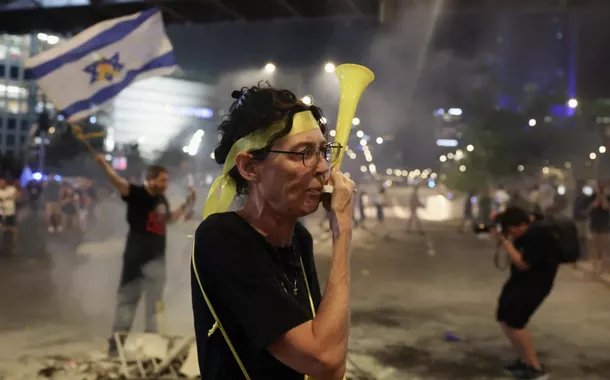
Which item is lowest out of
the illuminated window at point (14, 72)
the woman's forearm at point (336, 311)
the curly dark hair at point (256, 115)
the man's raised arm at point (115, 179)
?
the woman's forearm at point (336, 311)

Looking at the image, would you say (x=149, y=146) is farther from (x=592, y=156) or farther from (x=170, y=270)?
(x=170, y=270)

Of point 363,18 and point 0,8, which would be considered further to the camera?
point 0,8

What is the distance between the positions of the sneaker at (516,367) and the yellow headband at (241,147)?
4223 millimetres

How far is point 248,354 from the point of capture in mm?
1321

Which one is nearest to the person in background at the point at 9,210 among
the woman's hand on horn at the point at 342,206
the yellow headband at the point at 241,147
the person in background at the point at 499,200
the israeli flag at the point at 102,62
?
the israeli flag at the point at 102,62

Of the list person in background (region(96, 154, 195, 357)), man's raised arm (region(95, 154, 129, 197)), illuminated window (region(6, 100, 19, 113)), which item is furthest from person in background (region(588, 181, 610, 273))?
illuminated window (region(6, 100, 19, 113))

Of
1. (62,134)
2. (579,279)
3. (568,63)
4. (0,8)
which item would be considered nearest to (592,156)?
(568,63)

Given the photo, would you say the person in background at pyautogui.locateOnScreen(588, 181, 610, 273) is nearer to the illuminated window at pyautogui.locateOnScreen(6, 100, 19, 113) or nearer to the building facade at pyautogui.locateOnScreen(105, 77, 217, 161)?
the building facade at pyautogui.locateOnScreen(105, 77, 217, 161)

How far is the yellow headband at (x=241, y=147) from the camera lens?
1401 mm

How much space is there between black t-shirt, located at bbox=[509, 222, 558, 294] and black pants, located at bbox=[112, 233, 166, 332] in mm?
3063

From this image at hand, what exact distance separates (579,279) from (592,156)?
592 inches

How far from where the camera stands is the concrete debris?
4.30 meters

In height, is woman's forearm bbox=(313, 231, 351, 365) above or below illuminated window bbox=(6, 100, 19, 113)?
below

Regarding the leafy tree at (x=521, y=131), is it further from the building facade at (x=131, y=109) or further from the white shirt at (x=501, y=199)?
the building facade at (x=131, y=109)
